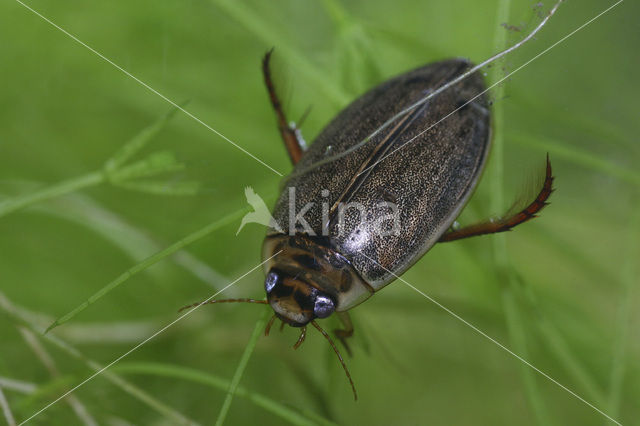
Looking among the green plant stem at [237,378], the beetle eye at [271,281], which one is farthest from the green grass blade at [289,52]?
the green plant stem at [237,378]

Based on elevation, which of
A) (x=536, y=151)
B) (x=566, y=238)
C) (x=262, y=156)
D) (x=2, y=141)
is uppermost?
(x=536, y=151)

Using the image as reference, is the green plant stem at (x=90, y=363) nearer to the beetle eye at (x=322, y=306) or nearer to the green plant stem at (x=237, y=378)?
the green plant stem at (x=237, y=378)

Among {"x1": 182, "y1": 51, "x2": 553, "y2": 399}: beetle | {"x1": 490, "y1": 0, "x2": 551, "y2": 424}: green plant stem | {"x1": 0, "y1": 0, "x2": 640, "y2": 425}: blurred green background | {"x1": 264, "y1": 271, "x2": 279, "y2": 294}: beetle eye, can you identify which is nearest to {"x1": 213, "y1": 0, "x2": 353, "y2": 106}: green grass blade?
{"x1": 0, "y1": 0, "x2": 640, "y2": 425}: blurred green background

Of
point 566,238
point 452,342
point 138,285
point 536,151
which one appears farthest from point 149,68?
point 566,238

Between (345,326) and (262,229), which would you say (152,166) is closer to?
(262,229)

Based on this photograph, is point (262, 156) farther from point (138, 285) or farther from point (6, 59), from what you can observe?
point (6, 59)

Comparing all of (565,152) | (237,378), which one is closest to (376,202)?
(237,378)
